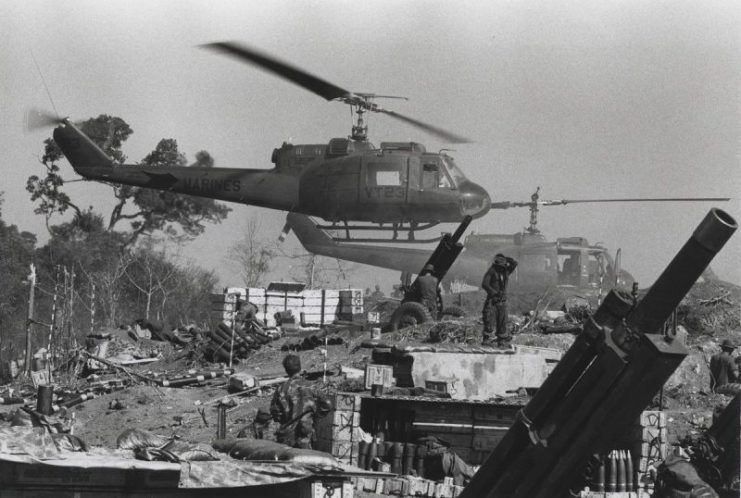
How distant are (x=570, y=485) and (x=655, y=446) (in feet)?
18.7

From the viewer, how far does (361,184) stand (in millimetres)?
23422

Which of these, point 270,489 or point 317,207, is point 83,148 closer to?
point 317,207

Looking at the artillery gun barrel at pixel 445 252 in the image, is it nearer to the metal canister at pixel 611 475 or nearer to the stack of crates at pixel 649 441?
the stack of crates at pixel 649 441

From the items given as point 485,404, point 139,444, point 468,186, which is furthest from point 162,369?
point 139,444

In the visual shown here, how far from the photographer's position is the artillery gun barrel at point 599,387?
5.94 metres

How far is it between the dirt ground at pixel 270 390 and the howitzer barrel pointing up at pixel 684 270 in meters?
6.32

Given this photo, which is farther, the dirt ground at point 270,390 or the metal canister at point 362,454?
the dirt ground at point 270,390

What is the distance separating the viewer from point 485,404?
12242 millimetres

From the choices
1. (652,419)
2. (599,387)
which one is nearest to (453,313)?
(652,419)

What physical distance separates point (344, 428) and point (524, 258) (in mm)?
17024

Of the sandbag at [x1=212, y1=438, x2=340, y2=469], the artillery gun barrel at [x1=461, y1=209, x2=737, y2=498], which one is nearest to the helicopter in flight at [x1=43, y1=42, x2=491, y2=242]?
the sandbag at [x1=212, y1=438, x2=340, y2=469]

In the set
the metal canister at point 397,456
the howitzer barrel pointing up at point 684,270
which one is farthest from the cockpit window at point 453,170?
the howitzer barrel pointing up at point 684,270

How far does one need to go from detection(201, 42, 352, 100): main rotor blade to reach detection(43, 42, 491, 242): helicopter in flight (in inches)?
53.2

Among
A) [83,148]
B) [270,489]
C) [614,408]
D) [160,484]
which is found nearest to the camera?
[614,408]
